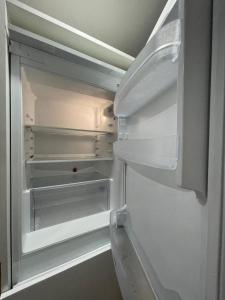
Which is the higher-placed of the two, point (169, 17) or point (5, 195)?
point (169, 17)

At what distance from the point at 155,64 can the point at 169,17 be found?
0.29ft

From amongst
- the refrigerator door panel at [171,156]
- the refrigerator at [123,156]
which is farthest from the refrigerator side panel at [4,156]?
the refrigerator door panel at [171,156]

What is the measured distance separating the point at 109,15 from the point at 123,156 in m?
0.91

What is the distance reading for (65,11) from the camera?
793 millimetres

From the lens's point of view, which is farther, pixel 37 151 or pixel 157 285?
pixel 37 151

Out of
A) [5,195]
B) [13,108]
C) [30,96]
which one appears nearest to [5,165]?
[5,195]

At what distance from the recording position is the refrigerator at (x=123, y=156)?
0.23 meters

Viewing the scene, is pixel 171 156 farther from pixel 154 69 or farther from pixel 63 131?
pixel 63 131

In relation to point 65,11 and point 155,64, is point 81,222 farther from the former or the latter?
point 65,11

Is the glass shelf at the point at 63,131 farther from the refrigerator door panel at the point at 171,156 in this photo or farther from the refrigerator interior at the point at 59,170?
the refrigerator door panel at the point at 171,156

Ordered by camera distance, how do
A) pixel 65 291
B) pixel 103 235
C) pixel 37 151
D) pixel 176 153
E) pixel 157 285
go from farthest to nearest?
1. pixel 37 151
2. pixel 103 235
3. pixel 65 291
4. pixel 157 285
5. pixel 176 153

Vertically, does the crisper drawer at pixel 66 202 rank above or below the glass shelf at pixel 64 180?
below

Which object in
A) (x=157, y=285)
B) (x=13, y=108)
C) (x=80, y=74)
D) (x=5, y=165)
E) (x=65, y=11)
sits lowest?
(x=157, y=285)

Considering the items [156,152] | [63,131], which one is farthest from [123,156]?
[63,131]
